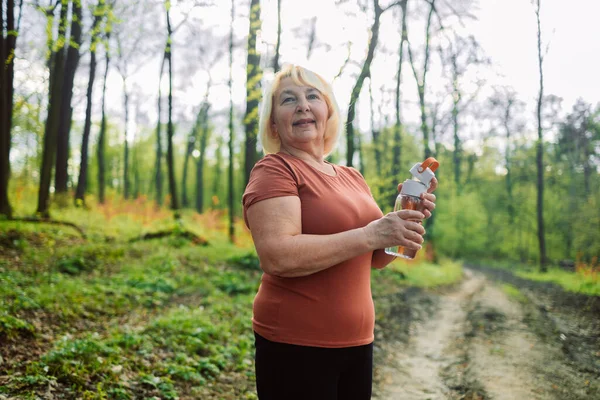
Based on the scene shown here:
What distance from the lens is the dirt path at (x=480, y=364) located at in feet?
15.3

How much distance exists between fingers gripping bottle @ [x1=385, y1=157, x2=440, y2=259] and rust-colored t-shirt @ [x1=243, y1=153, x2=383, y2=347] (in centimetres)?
18

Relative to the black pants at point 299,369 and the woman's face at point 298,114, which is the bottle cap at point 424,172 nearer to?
the woman's face at point 298,114

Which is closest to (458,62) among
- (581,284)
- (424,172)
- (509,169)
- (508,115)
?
(581,284)

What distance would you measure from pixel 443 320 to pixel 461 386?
398cm

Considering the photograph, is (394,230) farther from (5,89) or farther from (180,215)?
(180,215)

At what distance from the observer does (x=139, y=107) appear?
95.3ft

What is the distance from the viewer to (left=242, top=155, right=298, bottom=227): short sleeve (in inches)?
63.4

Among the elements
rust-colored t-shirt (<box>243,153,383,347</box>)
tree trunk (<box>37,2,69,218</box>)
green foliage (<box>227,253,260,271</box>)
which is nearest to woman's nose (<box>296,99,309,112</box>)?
rust-colored t-shirt (<box>243,153,383,347</box>)

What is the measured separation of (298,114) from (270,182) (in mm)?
421

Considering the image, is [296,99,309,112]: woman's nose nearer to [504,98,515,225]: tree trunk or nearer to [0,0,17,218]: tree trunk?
[0,0,17,218]: tree trunk

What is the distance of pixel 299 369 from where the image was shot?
1687 mm

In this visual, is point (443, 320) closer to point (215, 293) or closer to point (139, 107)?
point (215, 293)

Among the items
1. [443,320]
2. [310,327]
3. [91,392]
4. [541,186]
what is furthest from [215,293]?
[541,186]

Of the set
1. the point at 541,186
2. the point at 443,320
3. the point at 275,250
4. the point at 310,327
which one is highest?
the point at 541,186
